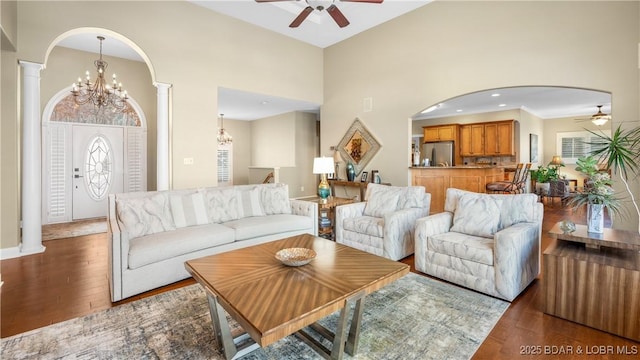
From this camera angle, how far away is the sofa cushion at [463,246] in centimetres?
272

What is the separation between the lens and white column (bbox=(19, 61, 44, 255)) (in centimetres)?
387

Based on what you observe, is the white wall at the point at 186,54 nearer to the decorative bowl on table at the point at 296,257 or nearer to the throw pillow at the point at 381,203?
the throw pillow at the point at 381,203

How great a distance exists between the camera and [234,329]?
7.14 feet

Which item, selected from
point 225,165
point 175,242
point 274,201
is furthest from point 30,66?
point 225,165

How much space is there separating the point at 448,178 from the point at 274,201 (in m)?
3.59

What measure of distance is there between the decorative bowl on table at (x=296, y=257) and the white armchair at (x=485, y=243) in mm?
1495

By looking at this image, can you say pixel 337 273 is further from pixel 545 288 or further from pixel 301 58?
pixel 301 58

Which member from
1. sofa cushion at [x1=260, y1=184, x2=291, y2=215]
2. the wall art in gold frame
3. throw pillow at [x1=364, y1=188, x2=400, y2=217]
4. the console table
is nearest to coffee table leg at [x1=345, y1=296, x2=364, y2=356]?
the console table

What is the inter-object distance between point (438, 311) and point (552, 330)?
30.8 inches

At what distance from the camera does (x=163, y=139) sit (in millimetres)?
4879

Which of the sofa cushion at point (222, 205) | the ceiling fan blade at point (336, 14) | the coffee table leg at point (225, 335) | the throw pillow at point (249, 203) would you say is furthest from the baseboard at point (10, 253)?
the ceiling fan blade at point (336, 14)

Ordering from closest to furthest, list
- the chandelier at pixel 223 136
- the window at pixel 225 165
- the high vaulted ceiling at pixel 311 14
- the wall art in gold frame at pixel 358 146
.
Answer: the high vaulted ceiling at pixel 311 14
the wall art in gold frame at pixel 358 146
the chandelier at pixel 223 136
the window at pixel 225 165

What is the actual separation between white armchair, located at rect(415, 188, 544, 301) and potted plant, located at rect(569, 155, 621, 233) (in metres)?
0.48

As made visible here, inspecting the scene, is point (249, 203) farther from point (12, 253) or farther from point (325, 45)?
point (325, 45)
